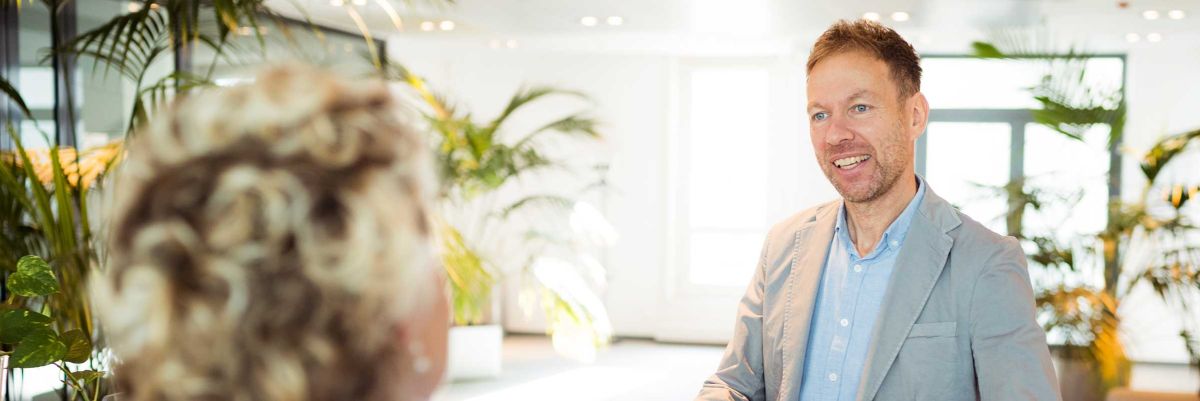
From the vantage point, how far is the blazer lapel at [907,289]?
1.67 m

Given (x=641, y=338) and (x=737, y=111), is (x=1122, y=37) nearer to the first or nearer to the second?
(x=737, y=111)

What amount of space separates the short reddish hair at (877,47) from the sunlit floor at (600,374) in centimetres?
506

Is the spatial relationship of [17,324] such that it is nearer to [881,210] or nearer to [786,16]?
[881,210]

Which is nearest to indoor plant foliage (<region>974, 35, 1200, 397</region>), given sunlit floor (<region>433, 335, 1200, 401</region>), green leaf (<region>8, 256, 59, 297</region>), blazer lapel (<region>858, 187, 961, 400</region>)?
sunlit floor (<region>433, 335, 1200, 401</region>)

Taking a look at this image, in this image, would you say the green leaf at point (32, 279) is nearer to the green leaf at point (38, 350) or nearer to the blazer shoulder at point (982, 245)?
the green leaf at point (38, 350)

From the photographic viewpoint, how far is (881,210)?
1832 millimetres

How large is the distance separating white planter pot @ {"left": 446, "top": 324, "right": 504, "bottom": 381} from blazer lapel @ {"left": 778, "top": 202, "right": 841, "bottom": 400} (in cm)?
533

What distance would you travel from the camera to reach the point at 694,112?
9.16 meters

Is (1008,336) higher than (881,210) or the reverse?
the reverse

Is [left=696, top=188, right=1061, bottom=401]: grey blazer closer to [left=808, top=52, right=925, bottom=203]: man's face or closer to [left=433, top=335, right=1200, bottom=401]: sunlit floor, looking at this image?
[left=808, top=52, right=925, bottom=203]: man's face

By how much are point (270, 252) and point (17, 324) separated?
55.5 inches

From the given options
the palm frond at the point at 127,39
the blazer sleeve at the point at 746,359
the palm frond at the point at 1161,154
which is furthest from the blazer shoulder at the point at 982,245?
the palm frond at the point at 1161,154

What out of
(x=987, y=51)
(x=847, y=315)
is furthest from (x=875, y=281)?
(x=987, y=51)

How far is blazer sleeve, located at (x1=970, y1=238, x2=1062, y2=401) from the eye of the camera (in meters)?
1.54
